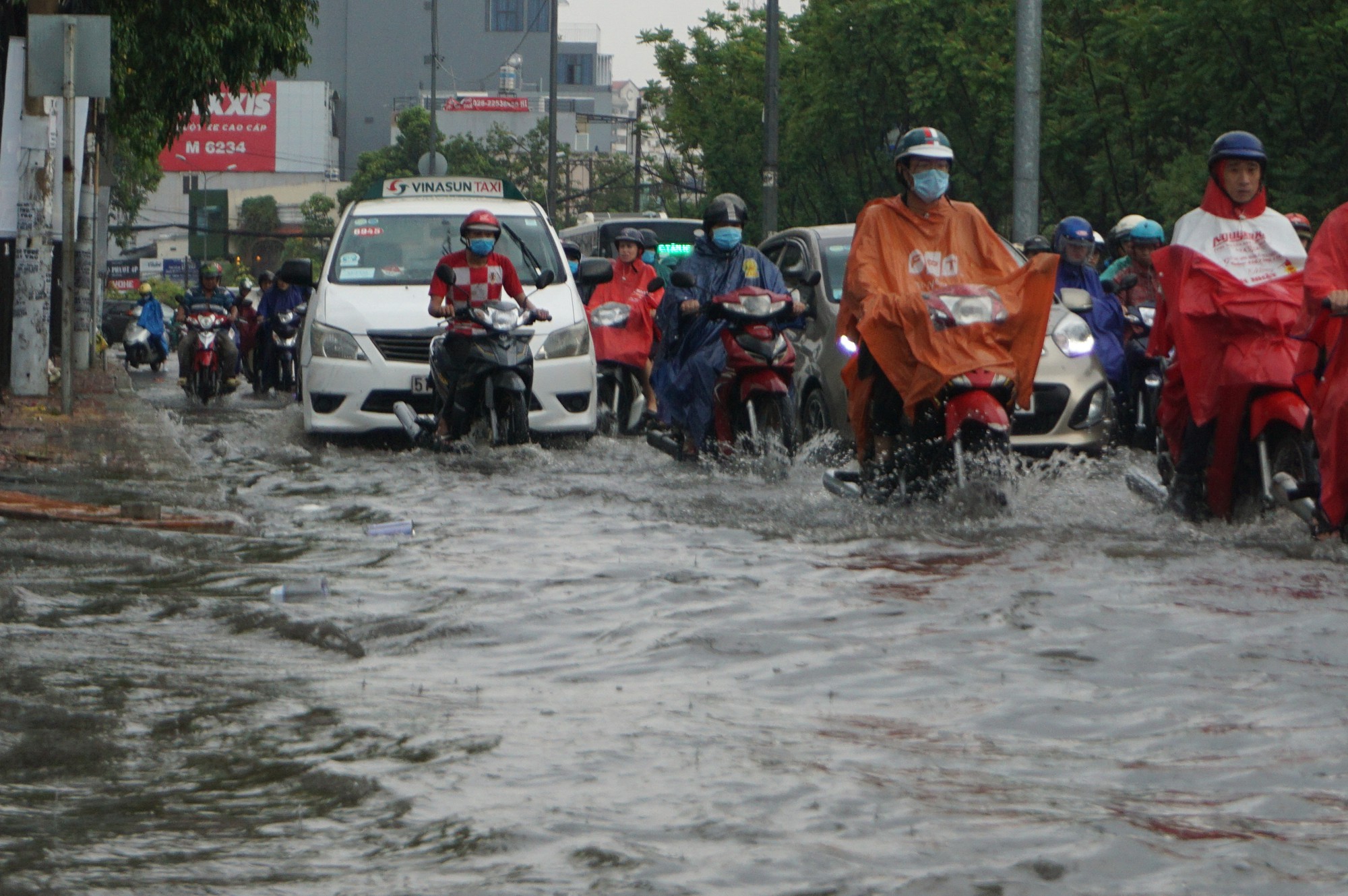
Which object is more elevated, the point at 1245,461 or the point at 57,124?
the point at 57,124

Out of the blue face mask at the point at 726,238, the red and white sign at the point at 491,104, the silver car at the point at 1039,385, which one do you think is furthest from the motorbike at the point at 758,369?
the red and white sign at the point at 491,104

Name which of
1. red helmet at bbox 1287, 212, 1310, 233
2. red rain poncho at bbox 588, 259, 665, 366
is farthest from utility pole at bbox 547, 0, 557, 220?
→ red helmet at bbox 1287, 212, 1310, 233

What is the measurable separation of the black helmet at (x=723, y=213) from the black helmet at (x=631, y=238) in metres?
3.92

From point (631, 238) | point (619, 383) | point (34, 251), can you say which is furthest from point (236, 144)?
point (619, 383)

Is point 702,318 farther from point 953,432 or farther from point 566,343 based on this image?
point 953,432

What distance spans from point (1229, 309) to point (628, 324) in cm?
783

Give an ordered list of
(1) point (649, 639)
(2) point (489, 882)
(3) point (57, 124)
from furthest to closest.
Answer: (3) point (57, 124) → (1) point (649, 639) → (2) point (489, 882)

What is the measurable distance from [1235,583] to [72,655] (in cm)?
365

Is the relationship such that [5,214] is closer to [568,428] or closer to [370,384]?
[370,384]

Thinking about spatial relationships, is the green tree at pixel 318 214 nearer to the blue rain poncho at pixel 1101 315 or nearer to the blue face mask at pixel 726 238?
the blue rain poncho at pixel 1101 315

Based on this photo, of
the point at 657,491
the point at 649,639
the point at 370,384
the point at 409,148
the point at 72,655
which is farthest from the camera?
the point at 409,148

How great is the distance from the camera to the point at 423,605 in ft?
21.5

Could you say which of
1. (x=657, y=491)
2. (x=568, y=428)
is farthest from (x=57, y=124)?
(x=657, y=491)

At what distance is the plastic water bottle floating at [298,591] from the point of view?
6.64m
